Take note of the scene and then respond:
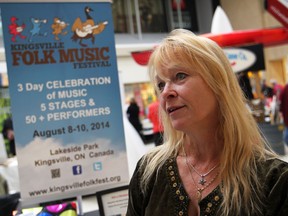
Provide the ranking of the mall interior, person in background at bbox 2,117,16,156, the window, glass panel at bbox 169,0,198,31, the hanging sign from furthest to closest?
glass panel at bbox 169,0,198,31 < the window < the mall interior < person in background at bbox 2,117,16,156 < the hanging sign

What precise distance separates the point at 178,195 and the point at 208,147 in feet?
0.76

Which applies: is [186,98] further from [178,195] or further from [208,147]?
[178,195]

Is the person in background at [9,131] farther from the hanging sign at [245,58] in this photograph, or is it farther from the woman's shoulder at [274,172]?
the woman's shoulder at [274,172]

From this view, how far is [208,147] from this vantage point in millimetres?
1593

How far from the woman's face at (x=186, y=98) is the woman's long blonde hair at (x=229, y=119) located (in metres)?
0.03

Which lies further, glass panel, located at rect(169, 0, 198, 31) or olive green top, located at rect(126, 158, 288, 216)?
glass panel, located at rect(169, 0, 198, 31)

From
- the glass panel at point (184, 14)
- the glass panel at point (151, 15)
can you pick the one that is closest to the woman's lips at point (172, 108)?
the glass panel at point (151, 15)

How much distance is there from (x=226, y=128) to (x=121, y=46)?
1082cm

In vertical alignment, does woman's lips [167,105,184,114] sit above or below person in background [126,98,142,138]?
above

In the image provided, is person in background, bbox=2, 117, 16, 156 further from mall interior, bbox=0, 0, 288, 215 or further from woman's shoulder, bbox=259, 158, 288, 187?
woman's shoulder, bbox=259, 158, 288, 187

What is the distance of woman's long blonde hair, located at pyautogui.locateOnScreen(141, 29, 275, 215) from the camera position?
4.63ft

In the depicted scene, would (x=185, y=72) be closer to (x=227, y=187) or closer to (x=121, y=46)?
(x=227, y=187)

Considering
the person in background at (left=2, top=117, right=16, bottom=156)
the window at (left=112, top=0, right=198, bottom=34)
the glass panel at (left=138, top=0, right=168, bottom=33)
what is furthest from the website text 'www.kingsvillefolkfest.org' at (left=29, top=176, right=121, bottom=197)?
the glass panel at (left=138, top=0, right=168, bottom=33)

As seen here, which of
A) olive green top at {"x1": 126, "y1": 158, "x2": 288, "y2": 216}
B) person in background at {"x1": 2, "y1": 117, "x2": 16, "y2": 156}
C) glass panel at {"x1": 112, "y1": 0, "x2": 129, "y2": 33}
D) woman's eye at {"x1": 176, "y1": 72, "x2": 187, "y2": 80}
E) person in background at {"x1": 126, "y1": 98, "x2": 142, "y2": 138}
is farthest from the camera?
glass panel at {"x1": 112, "y1": 0, "x2": 129, "y2": 33}
